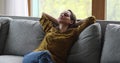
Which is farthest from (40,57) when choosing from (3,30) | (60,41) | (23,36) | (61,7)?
(61,7)

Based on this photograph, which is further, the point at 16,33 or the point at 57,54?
the point at 16,33

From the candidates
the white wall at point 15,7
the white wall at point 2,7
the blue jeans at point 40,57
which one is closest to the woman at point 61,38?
the blue jeans at point 40,57

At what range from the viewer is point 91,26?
246 centimetres

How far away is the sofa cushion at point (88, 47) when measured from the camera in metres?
2.40

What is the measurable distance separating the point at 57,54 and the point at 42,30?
1.54ft

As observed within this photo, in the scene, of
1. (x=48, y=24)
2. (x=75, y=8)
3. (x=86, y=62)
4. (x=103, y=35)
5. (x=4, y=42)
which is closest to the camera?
(x=86, y=62)

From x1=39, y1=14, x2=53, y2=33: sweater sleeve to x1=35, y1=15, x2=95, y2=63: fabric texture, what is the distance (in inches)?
4.6

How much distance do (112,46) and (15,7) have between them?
75.2 inches

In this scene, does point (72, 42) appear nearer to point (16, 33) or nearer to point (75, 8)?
point (16, 33)

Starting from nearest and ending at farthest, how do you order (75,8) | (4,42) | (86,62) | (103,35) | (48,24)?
1. (86,62)
2. (103,35)
3. (48,24)
4. (4,42)
5. (75,8)

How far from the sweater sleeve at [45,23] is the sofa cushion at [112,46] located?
683 mm

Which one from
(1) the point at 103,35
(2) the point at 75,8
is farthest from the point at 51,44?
(2) the point at 75,8

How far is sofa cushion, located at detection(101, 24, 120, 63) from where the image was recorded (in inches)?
89.8

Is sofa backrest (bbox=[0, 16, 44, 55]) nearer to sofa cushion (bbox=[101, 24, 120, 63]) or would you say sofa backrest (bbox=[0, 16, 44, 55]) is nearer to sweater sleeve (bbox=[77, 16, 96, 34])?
sweater sleeve (bbox=[77, 16, 96, 34])
